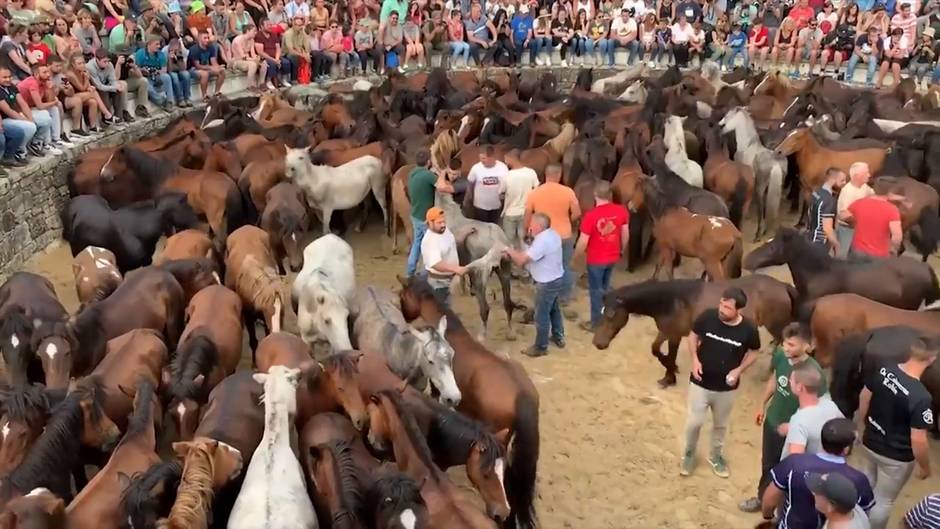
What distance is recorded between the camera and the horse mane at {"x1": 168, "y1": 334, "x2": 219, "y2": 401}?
573 centimetres

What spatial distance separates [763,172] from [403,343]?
6910 millimetres

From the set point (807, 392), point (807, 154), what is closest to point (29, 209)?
point (807, 392)

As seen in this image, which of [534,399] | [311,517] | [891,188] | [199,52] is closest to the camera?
[311,517]

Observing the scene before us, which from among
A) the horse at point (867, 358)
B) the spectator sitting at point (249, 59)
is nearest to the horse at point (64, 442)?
the horse at point (867, 358)

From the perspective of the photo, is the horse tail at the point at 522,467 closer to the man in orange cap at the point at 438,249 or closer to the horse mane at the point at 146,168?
the man in orange cap at the point at 438,249

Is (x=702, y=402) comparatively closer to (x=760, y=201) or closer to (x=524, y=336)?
(x=524, y=336)

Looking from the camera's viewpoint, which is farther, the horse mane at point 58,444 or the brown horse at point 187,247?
the brown horse at point 187,247

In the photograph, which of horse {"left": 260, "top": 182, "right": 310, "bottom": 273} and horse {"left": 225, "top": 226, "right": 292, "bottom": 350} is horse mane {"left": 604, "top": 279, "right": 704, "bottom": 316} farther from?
horse {"left": 260, "top": 182, "right": 310, "bottom": 273}

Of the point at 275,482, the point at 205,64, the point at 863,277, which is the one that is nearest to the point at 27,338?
the point at 275,482

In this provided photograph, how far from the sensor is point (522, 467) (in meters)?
5.45

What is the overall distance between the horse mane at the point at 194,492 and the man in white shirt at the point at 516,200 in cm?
513

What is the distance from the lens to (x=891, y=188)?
30.2ft

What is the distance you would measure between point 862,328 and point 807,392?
92.6 inches

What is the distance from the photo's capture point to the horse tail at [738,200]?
1057 cm
